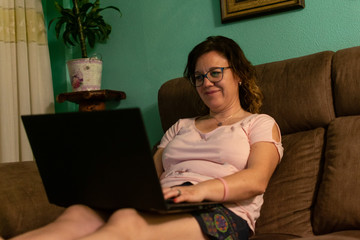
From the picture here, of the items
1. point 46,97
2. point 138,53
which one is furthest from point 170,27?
point 46,97

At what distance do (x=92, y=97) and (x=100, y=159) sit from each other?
1242 mm

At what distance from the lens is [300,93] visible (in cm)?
148

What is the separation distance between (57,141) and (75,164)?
72 mm

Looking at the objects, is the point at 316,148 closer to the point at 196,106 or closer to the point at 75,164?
the point at 196,106

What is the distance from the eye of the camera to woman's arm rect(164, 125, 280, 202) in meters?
1.06

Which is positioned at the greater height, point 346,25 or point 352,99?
point 346,25

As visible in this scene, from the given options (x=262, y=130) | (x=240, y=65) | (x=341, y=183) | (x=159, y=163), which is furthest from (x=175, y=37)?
(x=341, y=183)

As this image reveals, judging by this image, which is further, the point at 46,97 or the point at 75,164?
the point at 46,97

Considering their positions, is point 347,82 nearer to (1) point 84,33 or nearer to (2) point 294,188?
(2) point 294,188

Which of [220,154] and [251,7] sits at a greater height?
[251,7]

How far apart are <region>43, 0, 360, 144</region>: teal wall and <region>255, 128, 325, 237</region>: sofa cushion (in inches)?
19.1

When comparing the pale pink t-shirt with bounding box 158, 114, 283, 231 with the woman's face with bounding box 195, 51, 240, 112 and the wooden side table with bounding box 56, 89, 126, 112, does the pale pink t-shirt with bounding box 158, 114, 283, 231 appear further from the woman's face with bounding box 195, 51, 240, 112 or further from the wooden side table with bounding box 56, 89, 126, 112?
the wooden side table with bounding box 56, 89, 126, 112

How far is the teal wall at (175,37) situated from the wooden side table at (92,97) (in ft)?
0.30

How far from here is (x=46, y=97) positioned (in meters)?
2.35
